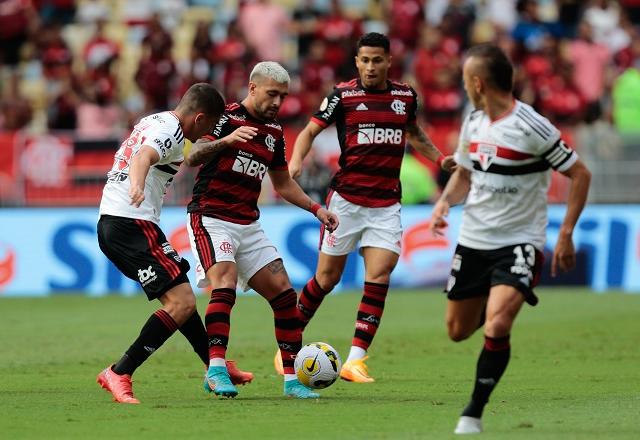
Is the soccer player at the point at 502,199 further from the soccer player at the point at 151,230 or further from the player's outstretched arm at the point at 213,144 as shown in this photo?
the soccer player at the point at 151,230

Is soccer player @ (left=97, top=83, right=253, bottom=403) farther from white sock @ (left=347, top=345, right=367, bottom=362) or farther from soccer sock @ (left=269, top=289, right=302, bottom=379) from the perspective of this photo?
white sock @ (left=347, top=345, right=367, bottom=362)

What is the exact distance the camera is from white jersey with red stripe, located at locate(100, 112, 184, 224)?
931 cm

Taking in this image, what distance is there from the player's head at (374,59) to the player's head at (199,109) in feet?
6.61

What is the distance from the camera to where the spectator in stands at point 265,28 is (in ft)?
86.1

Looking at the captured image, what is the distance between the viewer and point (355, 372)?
11000 mm

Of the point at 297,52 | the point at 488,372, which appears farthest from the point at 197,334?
the point at 297,52

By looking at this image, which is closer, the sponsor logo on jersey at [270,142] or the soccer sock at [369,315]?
the sponsor logo on jersey at [270,142]

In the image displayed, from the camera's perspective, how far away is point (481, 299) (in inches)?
344

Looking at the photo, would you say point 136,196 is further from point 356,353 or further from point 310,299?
point 310,299

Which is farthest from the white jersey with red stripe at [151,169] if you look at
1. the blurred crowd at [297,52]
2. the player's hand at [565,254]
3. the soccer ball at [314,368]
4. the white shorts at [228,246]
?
the blurred crowd at [297,52]

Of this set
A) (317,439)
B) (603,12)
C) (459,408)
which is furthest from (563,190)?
(317,439)

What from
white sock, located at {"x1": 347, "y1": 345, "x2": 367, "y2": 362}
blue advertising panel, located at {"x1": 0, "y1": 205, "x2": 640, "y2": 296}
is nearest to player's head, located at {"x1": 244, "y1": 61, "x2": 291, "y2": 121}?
white sock, located at {"x1": 347, "y1": 345, "x2": 367, "y2": 362}

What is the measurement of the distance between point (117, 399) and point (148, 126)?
188 centimetres

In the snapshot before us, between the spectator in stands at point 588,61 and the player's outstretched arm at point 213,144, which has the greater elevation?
the player's outstretched arm at point 213,144
